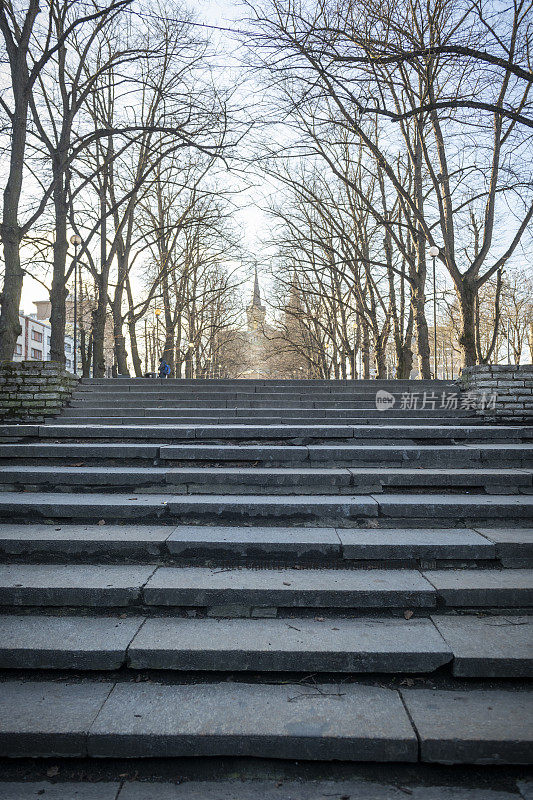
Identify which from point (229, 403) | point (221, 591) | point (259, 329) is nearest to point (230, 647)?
point (221, 591)

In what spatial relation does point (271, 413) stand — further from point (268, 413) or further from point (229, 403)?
point (229, 403)

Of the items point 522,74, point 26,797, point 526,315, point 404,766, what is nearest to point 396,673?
point 404,766

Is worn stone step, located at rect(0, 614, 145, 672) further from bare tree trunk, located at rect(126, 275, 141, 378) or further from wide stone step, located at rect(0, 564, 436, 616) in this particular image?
bare tree trunk, located at rect(126, 275, 141, 378)

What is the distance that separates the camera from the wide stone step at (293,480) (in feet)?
15.4

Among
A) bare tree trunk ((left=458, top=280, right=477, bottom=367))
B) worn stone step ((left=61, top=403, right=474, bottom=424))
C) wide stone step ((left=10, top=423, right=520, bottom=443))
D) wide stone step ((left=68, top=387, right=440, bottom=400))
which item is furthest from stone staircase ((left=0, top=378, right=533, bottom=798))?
bare tree trunk ((left=458, top=280, right=477, bottom=367))

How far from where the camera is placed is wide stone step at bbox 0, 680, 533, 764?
95.3 inches

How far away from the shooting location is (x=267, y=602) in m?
3.27

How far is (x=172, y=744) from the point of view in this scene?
2.47 m

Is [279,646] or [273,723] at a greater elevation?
[279,646]

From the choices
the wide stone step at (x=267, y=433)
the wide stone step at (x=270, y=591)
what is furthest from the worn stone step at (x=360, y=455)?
the wide stone step at (x=270, y=591)

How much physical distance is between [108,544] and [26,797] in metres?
1.63

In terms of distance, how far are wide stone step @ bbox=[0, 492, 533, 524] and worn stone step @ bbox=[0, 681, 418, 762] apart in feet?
5.14

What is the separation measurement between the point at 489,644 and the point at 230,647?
1475 millimetres

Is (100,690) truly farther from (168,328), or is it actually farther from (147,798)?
(168,328)
